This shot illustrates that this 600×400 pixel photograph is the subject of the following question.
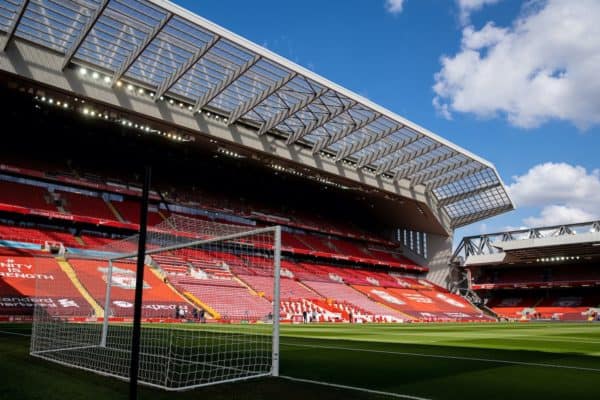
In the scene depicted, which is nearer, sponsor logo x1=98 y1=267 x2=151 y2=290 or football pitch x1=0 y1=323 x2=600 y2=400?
football pitch x1=0 y1=323 x2=600 y2=400

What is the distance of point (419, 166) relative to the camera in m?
43.7

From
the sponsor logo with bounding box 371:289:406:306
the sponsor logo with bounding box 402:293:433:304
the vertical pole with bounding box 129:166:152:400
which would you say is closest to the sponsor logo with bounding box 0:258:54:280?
the vertical pole with bounding box 129:166:152:400

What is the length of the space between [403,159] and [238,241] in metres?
33.6

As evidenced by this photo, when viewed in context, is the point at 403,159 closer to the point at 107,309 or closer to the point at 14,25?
the point at 14,25


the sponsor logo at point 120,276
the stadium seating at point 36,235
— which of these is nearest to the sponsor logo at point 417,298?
the stadium seating at point 36,235

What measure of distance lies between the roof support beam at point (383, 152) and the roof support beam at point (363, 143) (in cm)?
196

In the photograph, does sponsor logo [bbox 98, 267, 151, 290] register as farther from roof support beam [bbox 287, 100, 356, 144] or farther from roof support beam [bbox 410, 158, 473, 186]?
roof support beam [bbox 410, 158, 473, 186]

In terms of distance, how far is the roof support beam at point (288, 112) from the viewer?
98.1 feet

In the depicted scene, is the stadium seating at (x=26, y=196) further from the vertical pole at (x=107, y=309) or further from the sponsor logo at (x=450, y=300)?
the sponsor logo at (x=450, y=300)

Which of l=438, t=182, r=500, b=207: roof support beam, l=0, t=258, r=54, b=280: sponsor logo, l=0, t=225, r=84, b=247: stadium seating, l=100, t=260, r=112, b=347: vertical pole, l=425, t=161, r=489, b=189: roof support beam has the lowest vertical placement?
l=100, t=260, r=112, b=347: vertical pole

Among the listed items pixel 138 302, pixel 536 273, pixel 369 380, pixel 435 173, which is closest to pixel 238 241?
pixel 369 380

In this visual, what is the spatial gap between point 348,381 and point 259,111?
28.7 meters

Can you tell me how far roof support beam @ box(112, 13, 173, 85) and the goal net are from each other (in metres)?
11.3

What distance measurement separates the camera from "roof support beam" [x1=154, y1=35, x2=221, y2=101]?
982 inches
